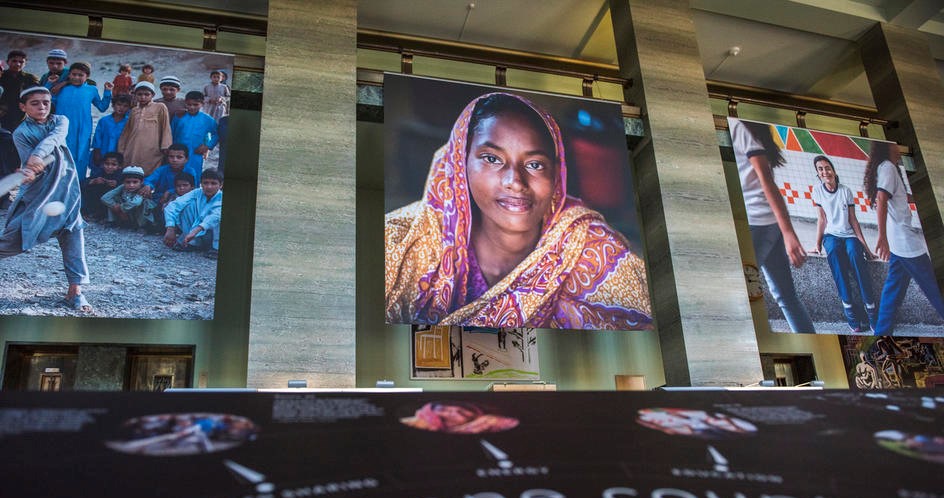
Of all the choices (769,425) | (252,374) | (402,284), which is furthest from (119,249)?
(769,425)

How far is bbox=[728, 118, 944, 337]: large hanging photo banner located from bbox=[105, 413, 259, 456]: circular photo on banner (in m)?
5.80

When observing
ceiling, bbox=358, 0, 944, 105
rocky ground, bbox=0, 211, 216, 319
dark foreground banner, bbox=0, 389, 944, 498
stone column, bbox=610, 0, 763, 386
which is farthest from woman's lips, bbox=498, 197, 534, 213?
dark foreground banner, bbox=0, 389, 944, 498

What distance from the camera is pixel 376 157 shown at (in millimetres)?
8688

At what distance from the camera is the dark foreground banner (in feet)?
5.27

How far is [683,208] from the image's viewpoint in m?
6.54

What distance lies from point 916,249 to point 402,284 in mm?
5577

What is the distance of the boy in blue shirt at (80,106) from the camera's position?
541 centimetres

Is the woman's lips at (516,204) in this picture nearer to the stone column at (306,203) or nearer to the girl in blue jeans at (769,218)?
the stone column at (306,203)

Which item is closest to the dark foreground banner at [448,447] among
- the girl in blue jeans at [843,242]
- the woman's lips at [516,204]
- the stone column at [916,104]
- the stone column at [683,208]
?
the stone column at [683,208]

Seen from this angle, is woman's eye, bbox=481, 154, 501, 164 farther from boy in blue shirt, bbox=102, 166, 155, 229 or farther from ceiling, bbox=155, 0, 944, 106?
boy in blue shirt, bbox=102, 166, 155, 229

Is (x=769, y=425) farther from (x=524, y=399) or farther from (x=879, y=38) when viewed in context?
(x=879, y=38)

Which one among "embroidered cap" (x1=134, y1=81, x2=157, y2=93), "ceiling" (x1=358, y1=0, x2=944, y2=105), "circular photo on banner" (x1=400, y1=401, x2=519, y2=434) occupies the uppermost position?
"ceiling" (x1=358, y1=0, x2=944, y2=105)

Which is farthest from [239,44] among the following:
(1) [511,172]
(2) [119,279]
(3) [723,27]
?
(3) [723,27]

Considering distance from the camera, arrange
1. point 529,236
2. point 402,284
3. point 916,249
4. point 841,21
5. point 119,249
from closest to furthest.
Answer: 1. point 119,249
2. point 402,284
3. point 529,236
4. point 916,249
5. point 841,21
